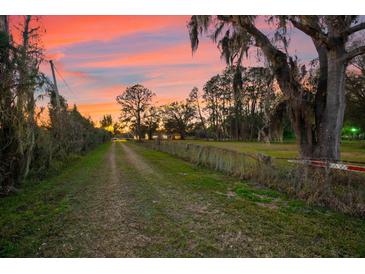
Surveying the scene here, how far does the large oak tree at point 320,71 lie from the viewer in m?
5.64

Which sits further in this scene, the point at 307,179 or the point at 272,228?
the point at 307,179

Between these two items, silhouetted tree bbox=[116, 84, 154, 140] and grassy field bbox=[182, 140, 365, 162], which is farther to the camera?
silhouetted tree bbox=[116, 84, 154, 140]

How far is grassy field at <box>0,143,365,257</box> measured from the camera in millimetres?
Answer: 2707

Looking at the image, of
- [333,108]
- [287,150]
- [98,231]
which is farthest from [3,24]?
[287,150]

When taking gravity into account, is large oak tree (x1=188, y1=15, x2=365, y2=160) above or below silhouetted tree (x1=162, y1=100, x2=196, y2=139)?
below

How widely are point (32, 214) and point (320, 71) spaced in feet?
26.5

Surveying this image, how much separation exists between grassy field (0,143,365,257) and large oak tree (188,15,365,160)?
223cm

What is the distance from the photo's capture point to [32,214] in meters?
3.96

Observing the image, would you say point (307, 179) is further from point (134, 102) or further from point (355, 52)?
point (134, 102)

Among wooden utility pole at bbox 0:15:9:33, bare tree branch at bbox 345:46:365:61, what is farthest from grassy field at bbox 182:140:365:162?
wooden utility pole at bbox 0:15:9:33

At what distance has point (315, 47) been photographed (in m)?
6.65

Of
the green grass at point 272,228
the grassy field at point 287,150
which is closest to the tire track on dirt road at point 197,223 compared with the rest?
the green grass at point 272,228

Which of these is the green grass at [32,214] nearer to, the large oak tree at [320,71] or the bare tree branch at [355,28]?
the large oak tree at [320,71]

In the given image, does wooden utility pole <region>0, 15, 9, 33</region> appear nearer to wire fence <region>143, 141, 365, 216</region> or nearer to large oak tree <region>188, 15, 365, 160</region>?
large oak tree <region>188, 15, 365, 160</region>
